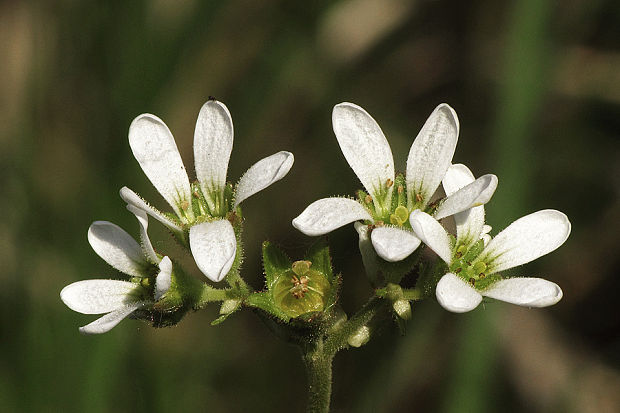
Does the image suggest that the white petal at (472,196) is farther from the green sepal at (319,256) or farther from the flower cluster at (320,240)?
the green sepal at (319,256)

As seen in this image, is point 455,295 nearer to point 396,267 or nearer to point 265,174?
point 396,267

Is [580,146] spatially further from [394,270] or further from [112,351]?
[112,351]

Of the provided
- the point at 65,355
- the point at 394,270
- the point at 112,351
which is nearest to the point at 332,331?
the point at 394,270

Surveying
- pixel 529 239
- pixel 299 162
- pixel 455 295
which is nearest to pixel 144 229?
pixel 455 295

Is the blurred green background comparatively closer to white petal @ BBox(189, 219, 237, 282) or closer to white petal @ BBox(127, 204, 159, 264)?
white petal @ BBox(127, 204, 159, 264)

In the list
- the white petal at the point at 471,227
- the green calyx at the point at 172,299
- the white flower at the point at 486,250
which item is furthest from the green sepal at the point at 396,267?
the green calyx at the point at 172,299

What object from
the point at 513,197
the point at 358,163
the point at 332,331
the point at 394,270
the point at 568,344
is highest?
the point at 358,163
